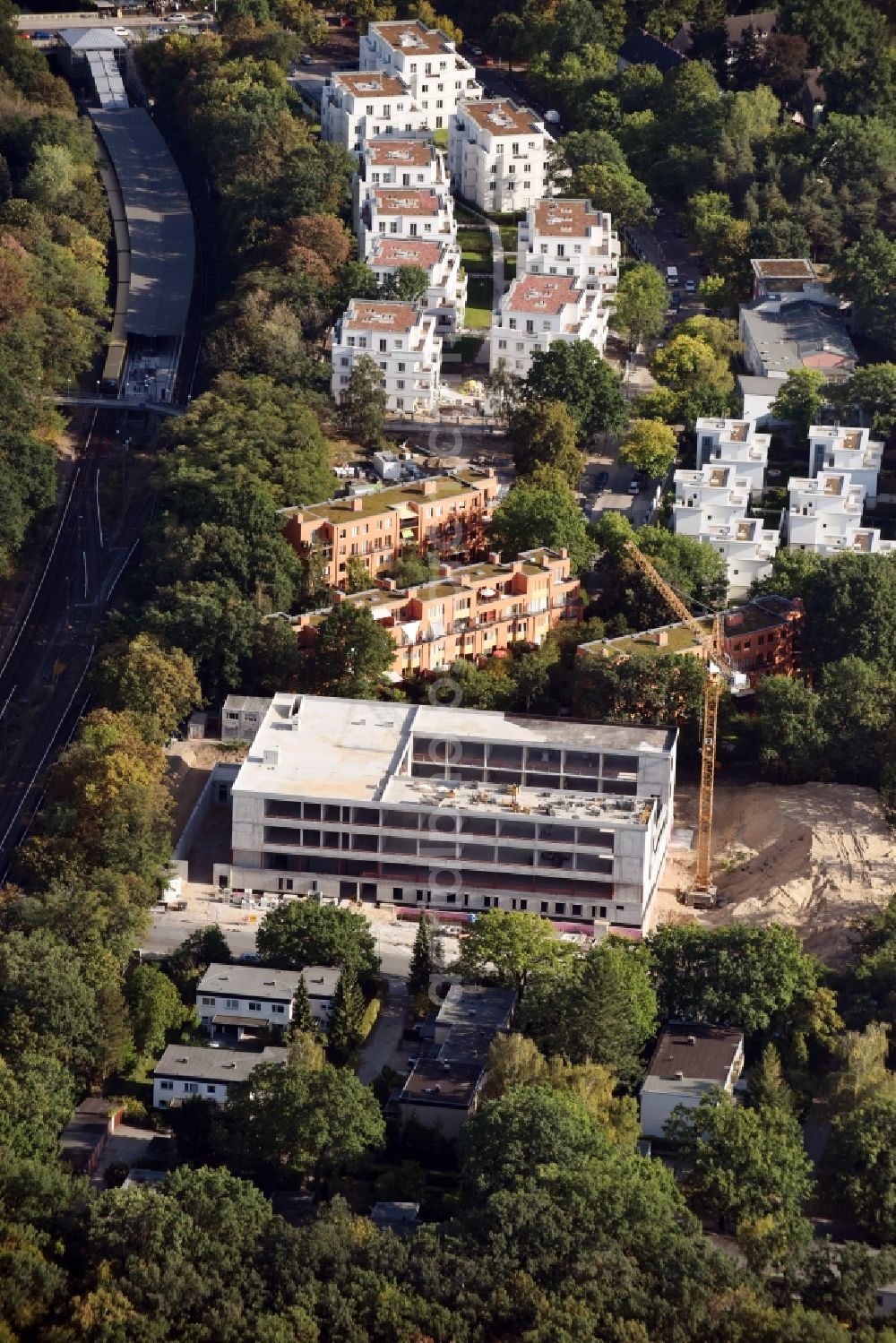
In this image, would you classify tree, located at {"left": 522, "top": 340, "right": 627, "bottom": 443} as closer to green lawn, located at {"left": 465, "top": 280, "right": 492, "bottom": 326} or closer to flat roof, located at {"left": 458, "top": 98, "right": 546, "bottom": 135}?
green lawn, located at {"left": 465, "top": 280, "right": 492, "bottom": 326}

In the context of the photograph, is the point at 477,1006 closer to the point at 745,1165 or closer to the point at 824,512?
the point at 745,1165

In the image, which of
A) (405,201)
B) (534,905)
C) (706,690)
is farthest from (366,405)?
(534,905)

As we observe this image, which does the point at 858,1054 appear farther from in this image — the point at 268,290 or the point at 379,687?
the point at 268,290

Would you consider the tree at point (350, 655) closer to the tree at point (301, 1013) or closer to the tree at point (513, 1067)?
the tree at point (301, 1013)

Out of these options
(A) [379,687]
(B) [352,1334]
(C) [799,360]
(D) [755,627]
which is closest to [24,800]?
(A) [379,687]

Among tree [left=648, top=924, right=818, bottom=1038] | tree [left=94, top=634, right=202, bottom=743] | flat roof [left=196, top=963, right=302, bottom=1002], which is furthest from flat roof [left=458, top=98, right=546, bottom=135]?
flat roof [left=196, top=963, right=302, bottom=1002]

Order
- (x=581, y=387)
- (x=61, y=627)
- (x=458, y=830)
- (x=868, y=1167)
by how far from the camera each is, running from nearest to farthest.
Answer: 1. (x=868, y=1167)
2. (x=458, y=830)
3. (x=61, y=627)
4. (x=581, y=387)
